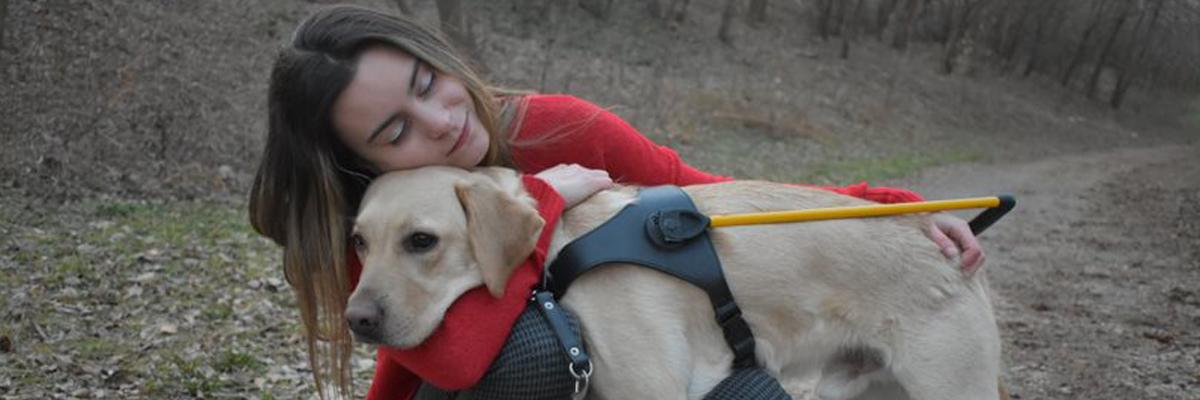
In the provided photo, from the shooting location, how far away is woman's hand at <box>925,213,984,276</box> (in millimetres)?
3598

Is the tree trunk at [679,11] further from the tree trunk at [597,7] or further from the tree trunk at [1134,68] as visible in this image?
the tree trunk at [1134,68]

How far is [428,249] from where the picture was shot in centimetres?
302

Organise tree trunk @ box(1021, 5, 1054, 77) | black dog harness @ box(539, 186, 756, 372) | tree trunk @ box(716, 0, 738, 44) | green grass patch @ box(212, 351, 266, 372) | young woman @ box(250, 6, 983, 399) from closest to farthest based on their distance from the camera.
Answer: young woman @ box(250, 6, 983, 399) → black dog harness @ box(539, 186, 756, 372) → green grass patch @ box(212, 351, 266, 372) → tree trunk @ box(716, 0, 738, 44) → tree trunk @ box(1021, 5, 1054, 77)

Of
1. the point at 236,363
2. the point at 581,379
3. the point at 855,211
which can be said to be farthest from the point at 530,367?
the point at 236,363

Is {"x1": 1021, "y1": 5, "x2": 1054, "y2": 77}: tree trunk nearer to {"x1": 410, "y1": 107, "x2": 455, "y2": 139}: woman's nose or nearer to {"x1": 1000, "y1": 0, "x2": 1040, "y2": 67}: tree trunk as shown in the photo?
{"x1": 1000, "y1": 0, "x2": 1040, "y2": 67}: tree trunk

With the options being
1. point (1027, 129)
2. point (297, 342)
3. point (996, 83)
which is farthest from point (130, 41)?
point (996, 83)

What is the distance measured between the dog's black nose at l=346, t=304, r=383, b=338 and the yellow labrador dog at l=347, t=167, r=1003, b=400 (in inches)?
0.5

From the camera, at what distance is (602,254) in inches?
125

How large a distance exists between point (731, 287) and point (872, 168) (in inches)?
684

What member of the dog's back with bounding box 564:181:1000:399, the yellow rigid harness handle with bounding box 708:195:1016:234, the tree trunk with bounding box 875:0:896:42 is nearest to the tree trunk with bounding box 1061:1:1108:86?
the tree trunk with bounding box 875:0:896:42

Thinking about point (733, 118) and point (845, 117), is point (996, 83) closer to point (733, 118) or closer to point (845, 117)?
point (845, 117)

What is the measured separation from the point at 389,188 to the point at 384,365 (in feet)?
2.25

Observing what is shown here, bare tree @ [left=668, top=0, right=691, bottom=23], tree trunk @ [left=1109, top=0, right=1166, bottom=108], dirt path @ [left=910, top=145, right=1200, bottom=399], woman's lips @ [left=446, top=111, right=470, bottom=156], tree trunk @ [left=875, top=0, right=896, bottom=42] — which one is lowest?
tree trunk @ [left=1109, top=0, right=1166, bottom=108]

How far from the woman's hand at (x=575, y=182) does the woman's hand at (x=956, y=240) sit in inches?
49.2
